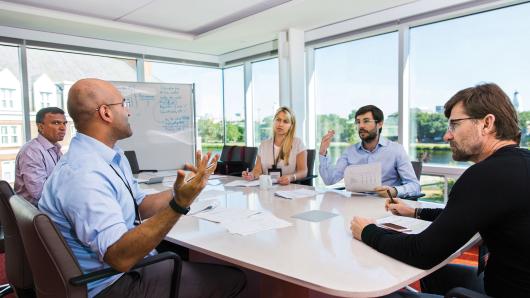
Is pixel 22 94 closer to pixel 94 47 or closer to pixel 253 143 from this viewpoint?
pixel 94 47

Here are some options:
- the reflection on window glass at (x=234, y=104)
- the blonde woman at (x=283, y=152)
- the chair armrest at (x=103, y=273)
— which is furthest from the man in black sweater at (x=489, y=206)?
the reflection on window glass at (x=234, y=104)

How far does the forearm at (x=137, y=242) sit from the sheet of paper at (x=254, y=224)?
1.43ft

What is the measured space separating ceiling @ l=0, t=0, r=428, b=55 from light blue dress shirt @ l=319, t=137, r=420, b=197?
6.09 ft

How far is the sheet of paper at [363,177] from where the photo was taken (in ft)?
7.07

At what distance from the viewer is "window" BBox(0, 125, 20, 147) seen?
14.4ft

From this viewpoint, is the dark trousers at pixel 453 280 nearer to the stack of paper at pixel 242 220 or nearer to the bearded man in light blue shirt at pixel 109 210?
the stack of paper at pixel 242 220

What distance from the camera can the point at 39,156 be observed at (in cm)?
281

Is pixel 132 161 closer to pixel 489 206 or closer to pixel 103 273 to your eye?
pixel 103 273

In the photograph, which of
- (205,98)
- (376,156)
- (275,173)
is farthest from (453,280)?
(205,98)

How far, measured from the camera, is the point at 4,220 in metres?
1.79

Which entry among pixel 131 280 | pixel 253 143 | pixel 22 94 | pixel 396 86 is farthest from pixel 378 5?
pixel 22 94

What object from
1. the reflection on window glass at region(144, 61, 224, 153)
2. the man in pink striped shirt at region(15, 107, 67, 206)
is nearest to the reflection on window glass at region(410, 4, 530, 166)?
the reflection on window glass at region(144, 61, 224, 153)

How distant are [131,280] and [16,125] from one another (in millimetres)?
4155

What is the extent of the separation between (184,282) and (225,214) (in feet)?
1.48
